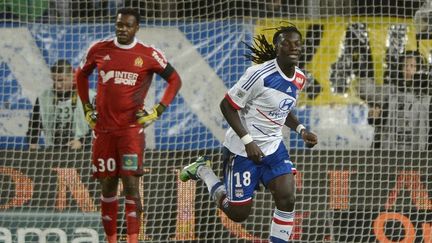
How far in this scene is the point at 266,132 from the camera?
28.2ft

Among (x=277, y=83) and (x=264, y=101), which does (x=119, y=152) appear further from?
(x=277, y=83)

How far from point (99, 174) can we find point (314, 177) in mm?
2801

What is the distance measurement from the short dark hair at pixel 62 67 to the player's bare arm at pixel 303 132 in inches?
137

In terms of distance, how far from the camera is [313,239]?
11.1m

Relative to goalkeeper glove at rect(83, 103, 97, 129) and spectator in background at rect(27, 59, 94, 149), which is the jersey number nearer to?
goalkeeper glove at rect(83, 103, 97, 129)

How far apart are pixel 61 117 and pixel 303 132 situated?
12.4ft

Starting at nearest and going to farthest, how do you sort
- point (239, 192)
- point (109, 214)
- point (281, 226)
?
1. point (281, 226)
2. point (239, 192)
3. point (109, 214)

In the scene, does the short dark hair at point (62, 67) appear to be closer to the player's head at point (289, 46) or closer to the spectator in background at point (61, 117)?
the spectator in background at point (61, 117)

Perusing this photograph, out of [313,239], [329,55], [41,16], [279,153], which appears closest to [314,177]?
[313,239]

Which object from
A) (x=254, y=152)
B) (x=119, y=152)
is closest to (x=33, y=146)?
(x=119, y=152)

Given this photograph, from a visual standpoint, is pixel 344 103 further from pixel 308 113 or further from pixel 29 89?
pixel 29 89

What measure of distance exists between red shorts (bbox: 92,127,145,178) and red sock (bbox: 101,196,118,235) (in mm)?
247

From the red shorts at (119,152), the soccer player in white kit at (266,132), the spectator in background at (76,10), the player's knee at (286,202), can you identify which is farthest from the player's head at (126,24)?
the spectator in background at (76,10)

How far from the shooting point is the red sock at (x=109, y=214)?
9.35 meters
